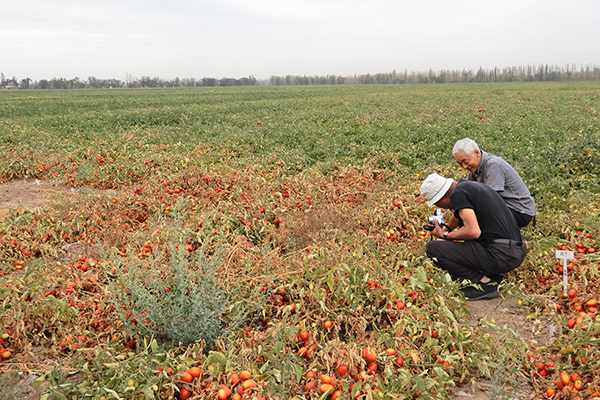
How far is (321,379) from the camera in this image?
2760mm

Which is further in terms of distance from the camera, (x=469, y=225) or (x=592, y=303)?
(x=469, y=225)

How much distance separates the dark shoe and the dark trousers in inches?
3.6

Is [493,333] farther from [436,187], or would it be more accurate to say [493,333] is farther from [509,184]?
[509,184]

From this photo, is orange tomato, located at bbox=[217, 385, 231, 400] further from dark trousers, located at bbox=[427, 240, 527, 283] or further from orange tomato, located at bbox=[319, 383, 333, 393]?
dark trousers, located at bbox=[427, 240, 527, 283]

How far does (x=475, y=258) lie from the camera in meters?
4.20

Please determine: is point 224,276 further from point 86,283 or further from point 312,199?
point 312,199

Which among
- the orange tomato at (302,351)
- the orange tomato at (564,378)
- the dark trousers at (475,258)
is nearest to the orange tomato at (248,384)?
the orange tomato at (302,351)

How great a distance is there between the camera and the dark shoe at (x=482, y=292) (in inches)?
164

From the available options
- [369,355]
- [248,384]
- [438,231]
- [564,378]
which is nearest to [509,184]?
[438,231]

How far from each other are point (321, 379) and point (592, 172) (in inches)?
272

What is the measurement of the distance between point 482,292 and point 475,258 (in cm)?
36

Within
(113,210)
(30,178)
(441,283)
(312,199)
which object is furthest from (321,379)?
(30,178)

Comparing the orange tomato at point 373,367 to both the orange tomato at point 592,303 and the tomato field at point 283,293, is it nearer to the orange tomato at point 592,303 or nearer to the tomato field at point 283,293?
the tomato field at point 283,293

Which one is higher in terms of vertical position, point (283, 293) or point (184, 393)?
point (283, 293)
